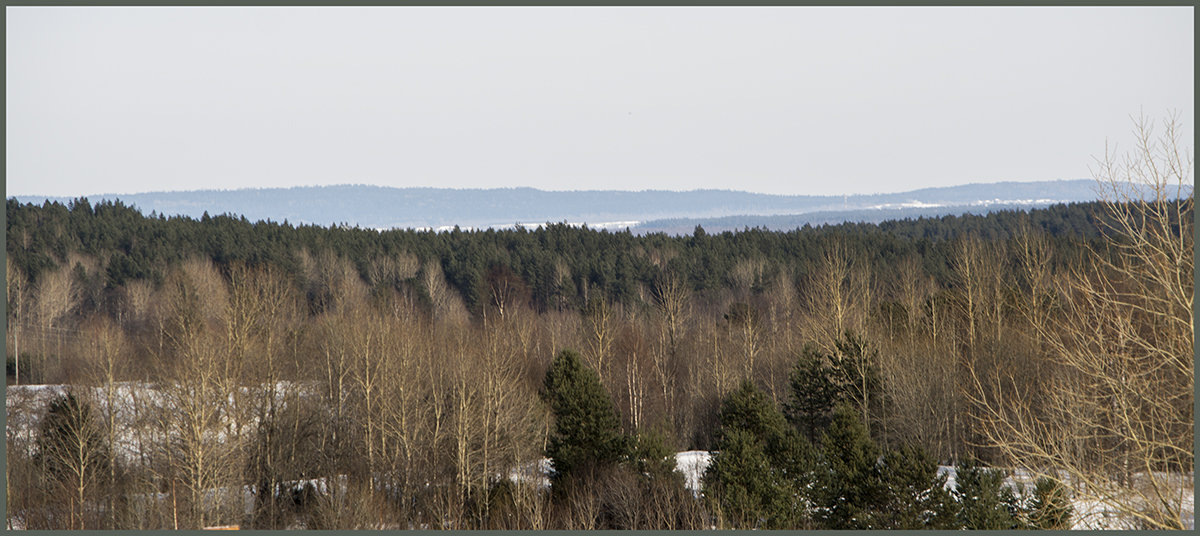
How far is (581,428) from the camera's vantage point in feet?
114

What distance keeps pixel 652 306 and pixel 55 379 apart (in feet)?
141

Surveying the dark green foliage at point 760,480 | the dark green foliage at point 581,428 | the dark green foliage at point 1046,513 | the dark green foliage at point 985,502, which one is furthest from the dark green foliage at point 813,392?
the dark green foliage at point 1046,513

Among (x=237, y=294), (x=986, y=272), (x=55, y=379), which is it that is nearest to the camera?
(x=237, y=294)

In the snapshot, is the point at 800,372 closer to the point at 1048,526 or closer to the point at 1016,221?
the point at 1048,526

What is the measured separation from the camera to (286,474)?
39.1m

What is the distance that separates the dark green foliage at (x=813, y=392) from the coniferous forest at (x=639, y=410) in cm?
15

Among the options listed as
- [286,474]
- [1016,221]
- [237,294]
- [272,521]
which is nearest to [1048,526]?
[272,521]

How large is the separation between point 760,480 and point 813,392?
589 inches

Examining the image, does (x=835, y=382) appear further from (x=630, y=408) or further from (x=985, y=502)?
(x=985, y=502)

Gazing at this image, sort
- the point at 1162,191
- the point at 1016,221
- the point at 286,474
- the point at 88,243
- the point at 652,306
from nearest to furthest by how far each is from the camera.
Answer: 1. the point at 1162,191
2. the point at 286,474
3. the point at 652,306
4. the point at 88,243
5. the point at 1016,221

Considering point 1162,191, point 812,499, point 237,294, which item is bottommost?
point 812,499

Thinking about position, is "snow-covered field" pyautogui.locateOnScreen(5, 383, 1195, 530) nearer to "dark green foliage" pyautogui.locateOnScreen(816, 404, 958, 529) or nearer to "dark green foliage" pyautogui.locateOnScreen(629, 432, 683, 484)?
"dark green foliage" pyautogui.locateOnScreen(629, 432, 683, 484)

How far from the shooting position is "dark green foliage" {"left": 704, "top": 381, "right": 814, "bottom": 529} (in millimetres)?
26125

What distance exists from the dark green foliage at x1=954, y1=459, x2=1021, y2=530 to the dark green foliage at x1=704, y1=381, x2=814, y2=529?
449cm
